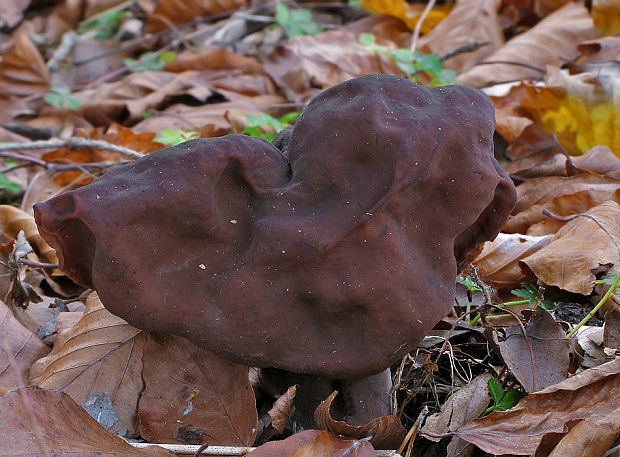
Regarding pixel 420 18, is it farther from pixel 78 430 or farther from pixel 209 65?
→ pixel 78 430

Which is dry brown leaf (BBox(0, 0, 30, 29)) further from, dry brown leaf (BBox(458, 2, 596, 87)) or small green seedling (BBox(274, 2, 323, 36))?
dry brown leaf (BBox(458, 2, 596, 87))

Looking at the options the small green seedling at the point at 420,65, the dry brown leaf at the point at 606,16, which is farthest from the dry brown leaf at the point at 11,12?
the dry brown leaf at the point at 606,16

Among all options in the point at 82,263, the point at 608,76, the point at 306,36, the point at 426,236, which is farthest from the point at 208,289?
the point at 306,36

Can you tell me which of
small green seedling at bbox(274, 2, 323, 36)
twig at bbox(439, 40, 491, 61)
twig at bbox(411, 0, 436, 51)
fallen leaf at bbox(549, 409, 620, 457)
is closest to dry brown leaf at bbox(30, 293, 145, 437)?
fallen leaf at bbox(549, 409, 620, 457)

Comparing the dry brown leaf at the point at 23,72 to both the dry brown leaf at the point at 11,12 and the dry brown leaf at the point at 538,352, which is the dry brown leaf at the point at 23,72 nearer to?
the dry brown leaf at the point at 11,12

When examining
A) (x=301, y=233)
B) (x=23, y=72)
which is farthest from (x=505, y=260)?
(x=23, y=72)

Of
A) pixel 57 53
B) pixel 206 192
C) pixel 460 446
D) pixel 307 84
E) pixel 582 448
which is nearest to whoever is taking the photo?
pixel 582 448
